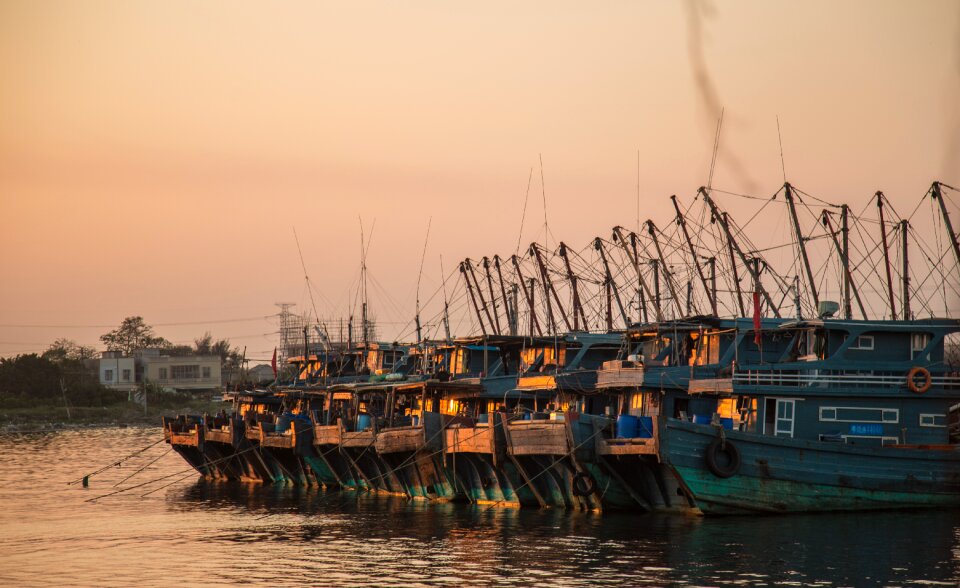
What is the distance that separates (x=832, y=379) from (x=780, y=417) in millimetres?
2342

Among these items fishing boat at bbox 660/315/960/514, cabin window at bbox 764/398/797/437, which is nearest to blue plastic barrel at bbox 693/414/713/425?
fishing boat at bbox 660/315/960/514

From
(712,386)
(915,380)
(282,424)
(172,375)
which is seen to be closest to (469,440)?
(712,386)

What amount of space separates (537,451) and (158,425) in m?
124

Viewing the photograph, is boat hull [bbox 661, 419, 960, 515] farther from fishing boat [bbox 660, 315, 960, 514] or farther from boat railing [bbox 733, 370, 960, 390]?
boat railing [bbox 733, 370, 960, 390]

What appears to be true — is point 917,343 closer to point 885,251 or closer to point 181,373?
point 885,251

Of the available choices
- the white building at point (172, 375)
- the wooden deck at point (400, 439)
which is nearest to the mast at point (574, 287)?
the wooden deck at point (400, 439)

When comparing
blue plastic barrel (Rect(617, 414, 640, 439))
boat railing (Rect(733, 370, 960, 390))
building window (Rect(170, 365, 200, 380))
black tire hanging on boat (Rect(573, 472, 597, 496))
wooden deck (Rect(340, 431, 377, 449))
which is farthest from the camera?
building window (Rect(170, 365, 200, 380))

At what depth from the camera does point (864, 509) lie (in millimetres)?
44438

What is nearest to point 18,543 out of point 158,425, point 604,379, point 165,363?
point 604,379

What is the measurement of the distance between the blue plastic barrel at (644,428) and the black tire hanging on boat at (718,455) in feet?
7.44

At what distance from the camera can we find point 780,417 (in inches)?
1815

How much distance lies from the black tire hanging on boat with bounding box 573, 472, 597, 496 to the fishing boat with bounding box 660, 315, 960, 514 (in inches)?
153

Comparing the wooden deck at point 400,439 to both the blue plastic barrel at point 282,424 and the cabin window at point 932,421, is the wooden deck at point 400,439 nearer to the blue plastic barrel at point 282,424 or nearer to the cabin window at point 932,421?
the blue plastic barrel at point 282,424

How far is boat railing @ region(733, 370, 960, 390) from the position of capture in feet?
150
